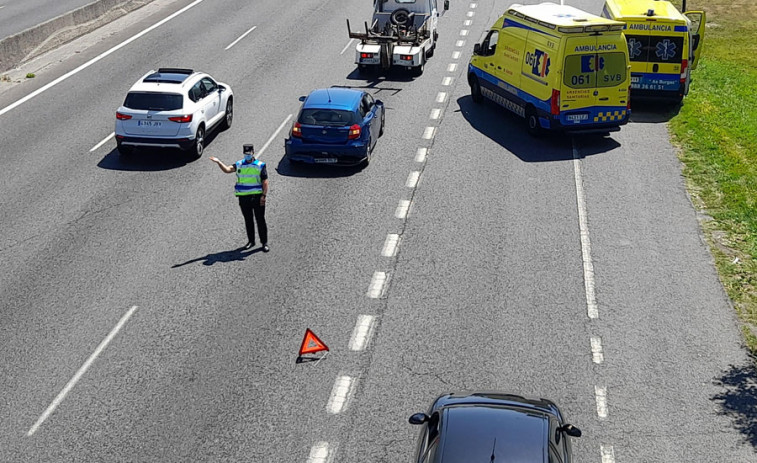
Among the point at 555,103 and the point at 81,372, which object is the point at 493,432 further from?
the point at 555,103

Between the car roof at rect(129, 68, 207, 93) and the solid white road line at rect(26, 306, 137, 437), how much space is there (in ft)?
26.4

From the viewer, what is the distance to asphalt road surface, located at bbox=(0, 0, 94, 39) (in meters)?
33.3

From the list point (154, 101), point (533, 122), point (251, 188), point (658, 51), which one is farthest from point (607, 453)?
point (658, 51)

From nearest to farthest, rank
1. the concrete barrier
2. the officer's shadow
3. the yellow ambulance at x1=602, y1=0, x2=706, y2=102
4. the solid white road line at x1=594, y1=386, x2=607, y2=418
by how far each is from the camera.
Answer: the solid white road line at x1=594, y1=386, x2=607, y2=418, the officer's shadow, the yellow ambulance at x1=602, y1=0, x2=706, y2=102, the concrete barrier

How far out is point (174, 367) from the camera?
12.4 meters

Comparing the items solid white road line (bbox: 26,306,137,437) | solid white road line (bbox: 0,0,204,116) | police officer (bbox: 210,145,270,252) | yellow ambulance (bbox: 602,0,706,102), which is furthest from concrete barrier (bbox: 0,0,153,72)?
yellow ambulance (bbox: 602,0,706,102)

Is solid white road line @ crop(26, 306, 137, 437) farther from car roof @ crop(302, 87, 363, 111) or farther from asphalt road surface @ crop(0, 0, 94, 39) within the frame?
asphalt road surface @ crop(0, 0, 94, 39)

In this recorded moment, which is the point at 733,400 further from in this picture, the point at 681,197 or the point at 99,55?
the point at 99,55

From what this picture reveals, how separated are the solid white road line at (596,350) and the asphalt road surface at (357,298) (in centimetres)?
4

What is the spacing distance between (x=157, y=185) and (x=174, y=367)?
25.2 ft

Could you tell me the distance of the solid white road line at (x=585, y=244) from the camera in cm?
1421

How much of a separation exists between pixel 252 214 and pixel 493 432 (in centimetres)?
816

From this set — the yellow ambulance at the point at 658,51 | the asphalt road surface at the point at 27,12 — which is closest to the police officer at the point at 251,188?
the yellow ambulance at the point at 658,51

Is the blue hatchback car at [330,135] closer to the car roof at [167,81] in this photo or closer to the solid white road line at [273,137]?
the solid white road line at [273,137]
